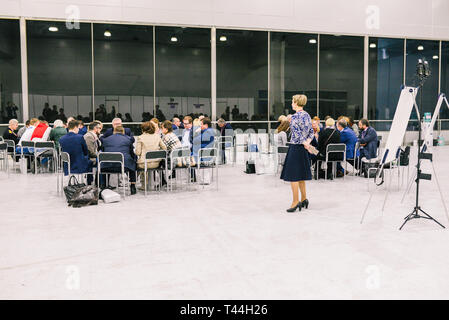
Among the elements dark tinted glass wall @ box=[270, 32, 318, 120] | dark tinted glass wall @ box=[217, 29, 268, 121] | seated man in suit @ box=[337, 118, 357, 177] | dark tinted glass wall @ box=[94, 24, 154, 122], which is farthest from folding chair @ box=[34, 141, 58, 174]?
dark tinted glass wall @ box=[270, 32, 318, 120]

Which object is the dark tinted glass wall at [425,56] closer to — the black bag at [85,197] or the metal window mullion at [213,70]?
the metal window mullion at [213,70]

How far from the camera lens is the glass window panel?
17156 millimetres

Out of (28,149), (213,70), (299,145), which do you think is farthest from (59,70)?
(299,145)

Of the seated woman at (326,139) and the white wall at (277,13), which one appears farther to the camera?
the white wall at (277,13)

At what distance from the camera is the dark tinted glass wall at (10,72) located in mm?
12906

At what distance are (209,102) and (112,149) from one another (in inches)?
309

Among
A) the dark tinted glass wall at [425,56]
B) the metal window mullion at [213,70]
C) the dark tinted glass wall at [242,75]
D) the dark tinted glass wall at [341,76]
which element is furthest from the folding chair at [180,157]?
the dark tinted glass wall at [425,56]

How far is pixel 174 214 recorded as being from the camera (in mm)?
6281

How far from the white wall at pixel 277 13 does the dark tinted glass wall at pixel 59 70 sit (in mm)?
439

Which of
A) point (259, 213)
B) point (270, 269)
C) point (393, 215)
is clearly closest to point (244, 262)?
point (270, 269)

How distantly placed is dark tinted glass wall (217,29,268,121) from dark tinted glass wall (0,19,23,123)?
6162 mm

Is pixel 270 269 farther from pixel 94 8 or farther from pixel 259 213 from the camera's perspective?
pixel 94 8

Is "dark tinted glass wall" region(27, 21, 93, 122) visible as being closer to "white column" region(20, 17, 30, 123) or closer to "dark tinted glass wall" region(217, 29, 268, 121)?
"white column" region(20, 17, 30, 123)

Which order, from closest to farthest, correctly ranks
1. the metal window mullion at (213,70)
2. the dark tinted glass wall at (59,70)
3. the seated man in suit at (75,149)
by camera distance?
the seated man in suit at (75,149) → the dark tinted glass wall at (59,70) → the metal window mullion at (213,70)
